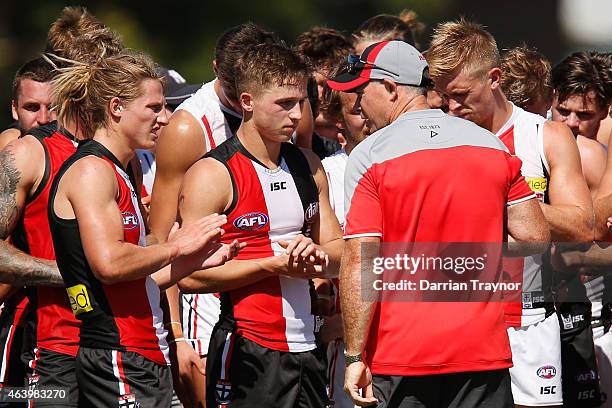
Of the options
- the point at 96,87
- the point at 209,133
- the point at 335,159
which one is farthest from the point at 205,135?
the point at 96,87

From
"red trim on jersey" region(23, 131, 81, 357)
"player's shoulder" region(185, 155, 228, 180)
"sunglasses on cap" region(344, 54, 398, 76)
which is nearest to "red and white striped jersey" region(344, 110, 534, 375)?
"sunglasses on cap" region(344, 54, 398, 76)

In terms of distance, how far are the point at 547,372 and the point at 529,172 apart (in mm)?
1103

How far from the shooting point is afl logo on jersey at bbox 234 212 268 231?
A: 5355mm

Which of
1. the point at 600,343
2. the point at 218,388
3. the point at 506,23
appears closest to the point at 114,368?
the point at 218,388

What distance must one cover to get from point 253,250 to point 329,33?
8.68 ft

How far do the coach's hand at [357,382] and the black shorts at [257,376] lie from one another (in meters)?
0.70

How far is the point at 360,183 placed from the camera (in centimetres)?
473

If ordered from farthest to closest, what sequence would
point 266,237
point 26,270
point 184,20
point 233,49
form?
point 184,20, point 233,49, point 266,237, point 26,270

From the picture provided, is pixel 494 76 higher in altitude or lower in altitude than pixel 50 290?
higher

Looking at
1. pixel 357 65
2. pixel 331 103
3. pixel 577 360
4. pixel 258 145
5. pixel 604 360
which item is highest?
pixel 357 65

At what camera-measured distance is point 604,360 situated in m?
6.78

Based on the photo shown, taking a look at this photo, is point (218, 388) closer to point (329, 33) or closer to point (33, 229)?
point (33, 229)

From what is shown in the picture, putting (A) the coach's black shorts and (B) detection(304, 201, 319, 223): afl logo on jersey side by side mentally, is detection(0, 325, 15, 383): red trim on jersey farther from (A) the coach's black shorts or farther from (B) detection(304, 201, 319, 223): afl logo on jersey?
(A) the coach's black shorts

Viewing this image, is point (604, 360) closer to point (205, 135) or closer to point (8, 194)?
point (205, 135)
